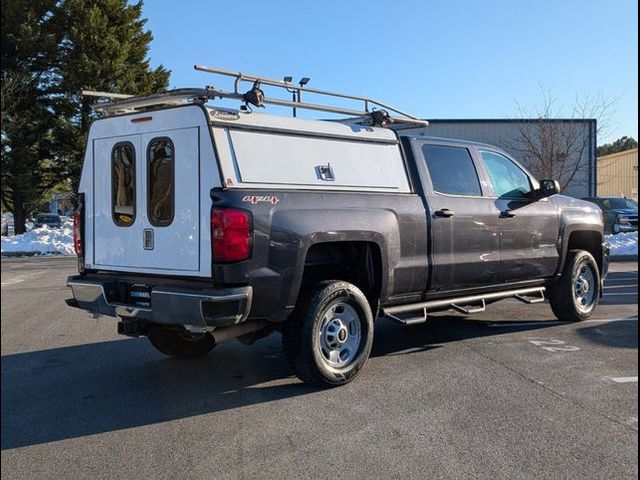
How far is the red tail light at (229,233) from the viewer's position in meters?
4.17

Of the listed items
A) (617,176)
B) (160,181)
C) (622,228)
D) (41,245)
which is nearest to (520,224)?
(160,181)

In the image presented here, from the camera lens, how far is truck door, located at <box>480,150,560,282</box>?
21.0 feet

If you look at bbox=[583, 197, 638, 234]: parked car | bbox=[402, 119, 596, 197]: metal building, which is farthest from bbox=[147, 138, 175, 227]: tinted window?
bbox=[583, 197, 638, 234]: parked car

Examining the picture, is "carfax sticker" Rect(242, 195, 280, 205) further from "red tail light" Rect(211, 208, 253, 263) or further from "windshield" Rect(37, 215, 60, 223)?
"windshield" Rect(37, 215, 60, 223)

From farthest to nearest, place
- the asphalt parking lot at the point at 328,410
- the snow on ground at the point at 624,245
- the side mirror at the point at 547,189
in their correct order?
the snow on ground at the point at 624,245, the side mirror at the point at 547,189, the asphalt parking lot at the point at 328,410

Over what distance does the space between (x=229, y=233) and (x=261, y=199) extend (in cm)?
37

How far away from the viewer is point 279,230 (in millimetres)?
4406

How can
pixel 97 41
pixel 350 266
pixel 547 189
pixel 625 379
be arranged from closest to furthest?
pixel 97 41, pixel 625 379, pixel 350 266, pixel 547 189

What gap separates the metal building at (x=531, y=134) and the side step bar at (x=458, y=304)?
A: 18823 millimetres

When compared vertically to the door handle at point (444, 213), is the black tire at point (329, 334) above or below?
below

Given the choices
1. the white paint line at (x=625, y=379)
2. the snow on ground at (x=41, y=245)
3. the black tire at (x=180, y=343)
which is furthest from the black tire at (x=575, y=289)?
the snow on ground at (x=41, y=245)

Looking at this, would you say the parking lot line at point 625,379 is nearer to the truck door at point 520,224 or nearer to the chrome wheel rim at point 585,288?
the truck door at point 520,224

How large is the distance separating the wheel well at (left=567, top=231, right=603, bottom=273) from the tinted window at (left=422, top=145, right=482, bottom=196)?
2.15 metres

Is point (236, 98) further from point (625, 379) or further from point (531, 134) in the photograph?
point (531, 134)
